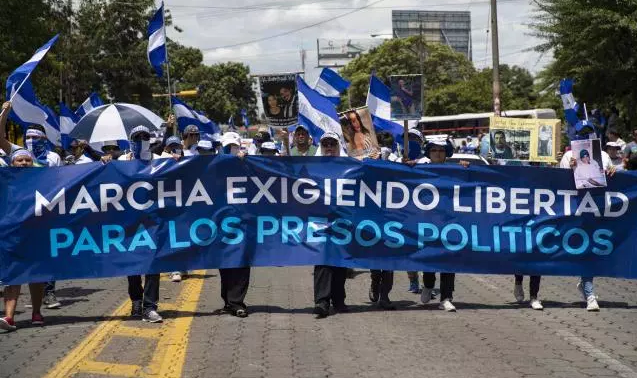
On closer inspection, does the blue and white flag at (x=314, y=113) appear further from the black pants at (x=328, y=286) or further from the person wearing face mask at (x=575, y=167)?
the person wearing face mask at (x=575, y=167)

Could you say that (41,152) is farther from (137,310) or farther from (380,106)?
(380,106)

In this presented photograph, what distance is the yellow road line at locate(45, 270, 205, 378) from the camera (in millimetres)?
6820

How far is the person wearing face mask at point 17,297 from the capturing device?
28.1ft

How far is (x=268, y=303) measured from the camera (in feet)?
32.8

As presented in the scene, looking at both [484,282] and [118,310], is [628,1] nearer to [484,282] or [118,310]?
[484,282]

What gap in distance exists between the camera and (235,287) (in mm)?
9156

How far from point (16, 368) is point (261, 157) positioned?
11.4ft

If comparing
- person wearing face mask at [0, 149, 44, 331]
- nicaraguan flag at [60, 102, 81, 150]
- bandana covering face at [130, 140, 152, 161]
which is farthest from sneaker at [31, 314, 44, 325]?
nicaraguan flag at [60, 102, 81, 150]

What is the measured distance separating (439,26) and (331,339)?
13288 centimetres

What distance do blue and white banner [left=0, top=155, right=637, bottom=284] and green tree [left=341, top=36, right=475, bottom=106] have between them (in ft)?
211

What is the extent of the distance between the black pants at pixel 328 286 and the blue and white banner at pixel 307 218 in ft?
0.40

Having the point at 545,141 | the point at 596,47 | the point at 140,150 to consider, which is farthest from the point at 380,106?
the point at 596,47

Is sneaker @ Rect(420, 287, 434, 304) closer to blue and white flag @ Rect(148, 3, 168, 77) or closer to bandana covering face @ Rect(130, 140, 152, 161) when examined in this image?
bandana covering face @ Rect(130, 140, 152, 161)

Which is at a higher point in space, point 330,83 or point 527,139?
point 330,83
